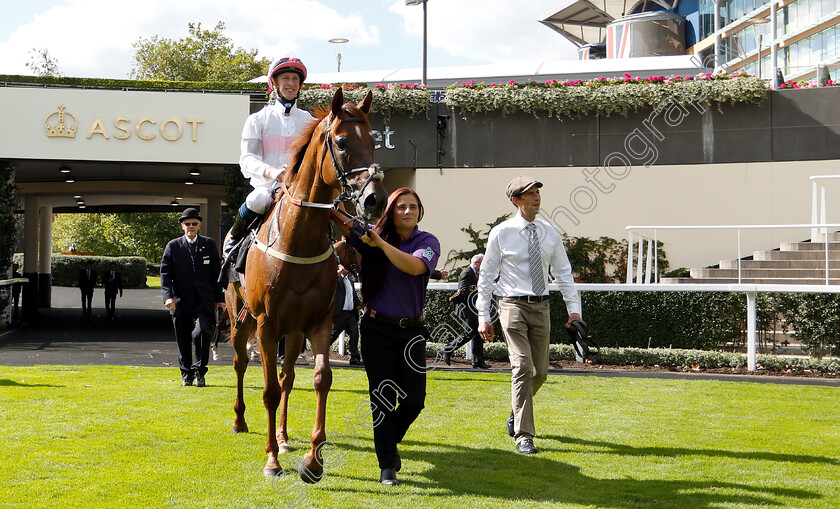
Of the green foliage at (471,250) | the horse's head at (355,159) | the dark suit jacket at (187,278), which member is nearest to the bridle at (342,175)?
the horse's head at (355,159)

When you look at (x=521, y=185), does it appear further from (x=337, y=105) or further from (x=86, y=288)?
(x=86, y=288)

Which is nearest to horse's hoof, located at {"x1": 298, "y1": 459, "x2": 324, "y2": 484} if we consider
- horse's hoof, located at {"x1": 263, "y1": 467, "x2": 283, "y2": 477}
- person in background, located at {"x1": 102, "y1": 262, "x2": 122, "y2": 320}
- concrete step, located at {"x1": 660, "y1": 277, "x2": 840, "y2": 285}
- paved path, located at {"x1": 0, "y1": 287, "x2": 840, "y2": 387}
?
horse's hoof, located at {"x1": 263, "y1": 467, "x2": 283, "y2": 477}

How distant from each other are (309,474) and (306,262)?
1.19 metres

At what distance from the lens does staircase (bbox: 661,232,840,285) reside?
13.7 m

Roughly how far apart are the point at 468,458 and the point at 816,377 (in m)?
6.93

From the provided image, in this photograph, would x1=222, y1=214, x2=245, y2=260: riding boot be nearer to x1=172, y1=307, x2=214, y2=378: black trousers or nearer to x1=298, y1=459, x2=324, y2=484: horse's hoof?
x1=298, y1=459, x2=324, y2=484: horse's hoof

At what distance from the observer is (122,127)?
16547 mm

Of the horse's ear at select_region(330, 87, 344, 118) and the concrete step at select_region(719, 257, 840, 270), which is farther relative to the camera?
the concrete step at select_region(719, 257, 840, 270)

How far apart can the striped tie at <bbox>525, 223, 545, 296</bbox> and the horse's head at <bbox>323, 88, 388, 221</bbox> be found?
1.77m

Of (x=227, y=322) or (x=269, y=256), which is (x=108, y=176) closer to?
(x=227, y=322)

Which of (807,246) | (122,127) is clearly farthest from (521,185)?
(122,127)

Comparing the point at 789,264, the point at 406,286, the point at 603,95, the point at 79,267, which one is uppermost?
the point at 603,95

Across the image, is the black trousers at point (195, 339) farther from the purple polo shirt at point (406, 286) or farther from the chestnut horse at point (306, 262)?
the purple polo shirt at point (406, 286)

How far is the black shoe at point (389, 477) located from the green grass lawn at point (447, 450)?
0.16 feet
